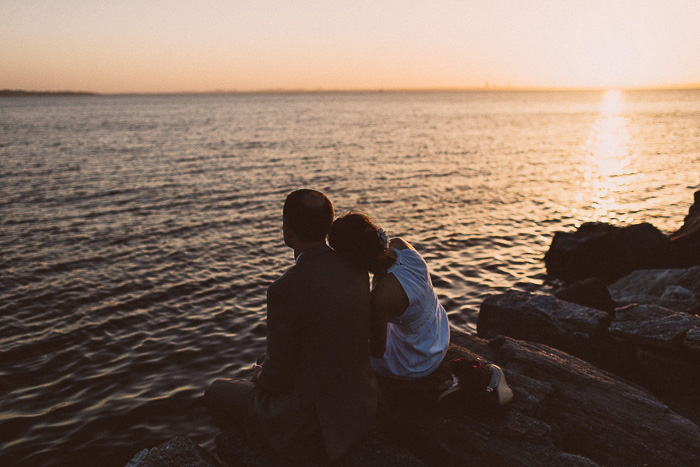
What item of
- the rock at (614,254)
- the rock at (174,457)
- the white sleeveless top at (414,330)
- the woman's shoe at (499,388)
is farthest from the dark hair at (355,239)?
the rock at (614,254)

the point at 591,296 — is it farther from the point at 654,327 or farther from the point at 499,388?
the point at 499,388

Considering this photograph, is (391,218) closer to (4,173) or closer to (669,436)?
(669,436)

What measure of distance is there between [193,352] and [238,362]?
1.18m

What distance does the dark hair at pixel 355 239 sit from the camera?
446 centimetres

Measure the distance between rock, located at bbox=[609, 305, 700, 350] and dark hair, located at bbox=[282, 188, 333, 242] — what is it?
22.5 feet

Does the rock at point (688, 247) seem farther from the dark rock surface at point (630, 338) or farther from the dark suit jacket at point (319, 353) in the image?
the dark suit jacket at point (319, 353)

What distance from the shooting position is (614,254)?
14867 mm

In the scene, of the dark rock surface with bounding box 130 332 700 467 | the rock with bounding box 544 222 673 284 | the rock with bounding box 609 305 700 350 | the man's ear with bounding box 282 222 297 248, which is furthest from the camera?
the rock with bounding box 544 222 673 284

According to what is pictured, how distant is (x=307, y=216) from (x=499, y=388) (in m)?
3.26

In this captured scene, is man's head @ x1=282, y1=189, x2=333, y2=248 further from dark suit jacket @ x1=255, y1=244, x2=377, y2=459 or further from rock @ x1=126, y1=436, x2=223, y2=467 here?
rock @ x1=126, y1=436, x2=223, y2=467

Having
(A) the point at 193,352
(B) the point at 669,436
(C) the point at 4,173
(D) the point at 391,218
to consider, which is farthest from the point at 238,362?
(C) the point at 4,173

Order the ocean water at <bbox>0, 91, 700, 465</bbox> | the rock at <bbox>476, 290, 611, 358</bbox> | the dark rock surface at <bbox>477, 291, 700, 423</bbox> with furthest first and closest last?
the ocean water at <bbox>0, 91, 700, 465</bbox>
the rock at <bbox>476, 290, 611, 358</bbox>
the dark rock surface at <bbox>477, 291, 700, 423</bbox>

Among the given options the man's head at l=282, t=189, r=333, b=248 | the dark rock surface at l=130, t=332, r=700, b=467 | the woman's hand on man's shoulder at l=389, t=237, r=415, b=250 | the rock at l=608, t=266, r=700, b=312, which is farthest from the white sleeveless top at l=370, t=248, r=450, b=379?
the rock at l=608, t=266, r=700, b=312

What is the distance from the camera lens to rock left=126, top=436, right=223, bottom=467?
5.52 metres
